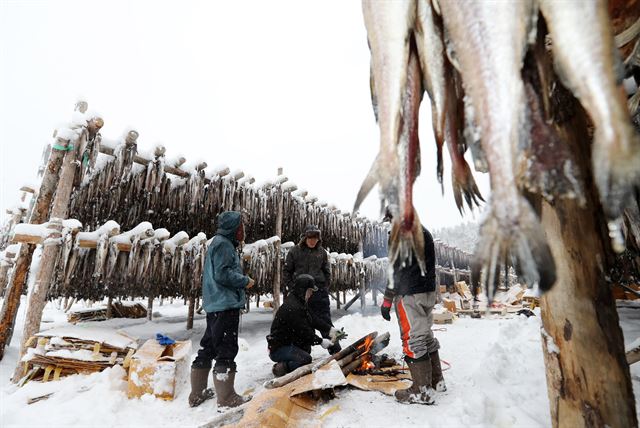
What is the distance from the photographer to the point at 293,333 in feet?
13.4

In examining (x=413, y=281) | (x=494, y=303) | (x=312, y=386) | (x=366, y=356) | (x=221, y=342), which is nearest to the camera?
(x=312, y=386)

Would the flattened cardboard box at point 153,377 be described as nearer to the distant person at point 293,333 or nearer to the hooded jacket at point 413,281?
the distant person at point 293,333

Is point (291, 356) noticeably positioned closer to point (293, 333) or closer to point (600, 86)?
point (293, 333)

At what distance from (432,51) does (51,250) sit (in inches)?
221

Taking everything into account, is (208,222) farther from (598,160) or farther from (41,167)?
(598,160)

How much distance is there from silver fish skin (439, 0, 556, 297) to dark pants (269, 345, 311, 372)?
3.66 m

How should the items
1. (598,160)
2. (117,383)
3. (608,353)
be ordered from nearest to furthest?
(598,160)
(608,353)
(117,383)

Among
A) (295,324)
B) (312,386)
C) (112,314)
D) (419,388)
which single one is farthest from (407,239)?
(112,314)

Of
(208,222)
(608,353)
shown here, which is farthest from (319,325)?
(208,222)

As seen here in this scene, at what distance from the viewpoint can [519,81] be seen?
0.60m

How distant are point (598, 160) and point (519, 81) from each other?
0.21m

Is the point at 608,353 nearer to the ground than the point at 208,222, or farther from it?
nearer to the ground

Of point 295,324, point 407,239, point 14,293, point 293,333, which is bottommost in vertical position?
point 293,333

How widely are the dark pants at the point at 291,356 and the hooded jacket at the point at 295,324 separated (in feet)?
0.24
